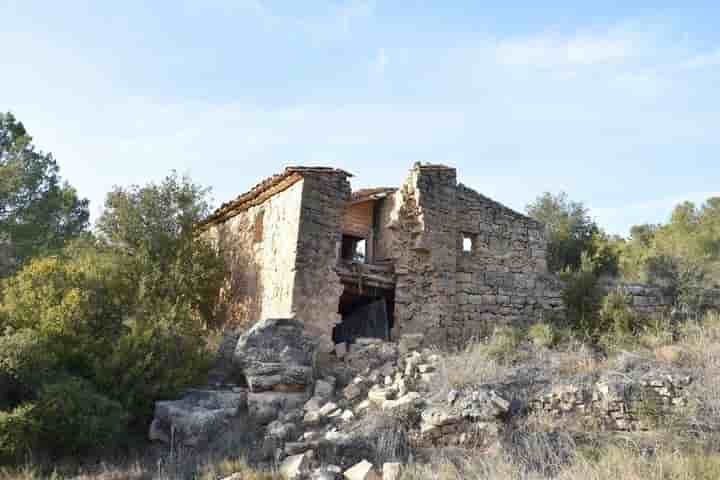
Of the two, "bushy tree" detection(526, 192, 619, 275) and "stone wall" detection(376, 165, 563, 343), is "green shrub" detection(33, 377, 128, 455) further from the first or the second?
"bushy tree" detection(526, 192, 619, 275)

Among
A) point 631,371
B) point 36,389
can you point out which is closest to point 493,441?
point 631,371

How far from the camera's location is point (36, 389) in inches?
364

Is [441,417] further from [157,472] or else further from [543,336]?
[543,336]

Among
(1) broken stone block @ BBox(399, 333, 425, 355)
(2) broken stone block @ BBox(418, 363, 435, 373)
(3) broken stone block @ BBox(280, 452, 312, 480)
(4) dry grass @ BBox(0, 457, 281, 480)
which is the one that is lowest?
(4) dry grass @ BBox(0, 457, 281, 480)

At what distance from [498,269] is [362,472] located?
8.30 metres

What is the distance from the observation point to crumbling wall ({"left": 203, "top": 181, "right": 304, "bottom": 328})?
1305 centimetres

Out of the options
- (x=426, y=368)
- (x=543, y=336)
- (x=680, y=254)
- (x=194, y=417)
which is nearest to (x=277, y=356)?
(x=194, y=417)

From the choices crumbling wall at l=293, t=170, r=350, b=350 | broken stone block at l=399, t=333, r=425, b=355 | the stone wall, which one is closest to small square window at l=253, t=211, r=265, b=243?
crumbling wall at l=293, t=170, r=350, b=350

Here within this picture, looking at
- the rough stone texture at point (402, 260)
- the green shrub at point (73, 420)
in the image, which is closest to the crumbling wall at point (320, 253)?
the rough stone texture at point (402, 260)

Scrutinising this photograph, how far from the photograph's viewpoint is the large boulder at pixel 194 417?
9.63 meters

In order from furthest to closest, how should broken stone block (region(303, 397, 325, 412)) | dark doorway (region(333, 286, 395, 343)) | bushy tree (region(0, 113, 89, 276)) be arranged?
bushy tree (region(0, 113, 89, 276)) < dark doorway (region(333, 286, 395, 343)) < broken stone block (region(303, 397, 325, 412))

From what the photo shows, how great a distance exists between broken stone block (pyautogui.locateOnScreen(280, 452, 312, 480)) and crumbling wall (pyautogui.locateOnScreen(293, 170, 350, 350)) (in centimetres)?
416

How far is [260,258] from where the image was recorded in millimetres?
14461

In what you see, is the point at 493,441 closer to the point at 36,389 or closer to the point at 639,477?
the point at 639,477
